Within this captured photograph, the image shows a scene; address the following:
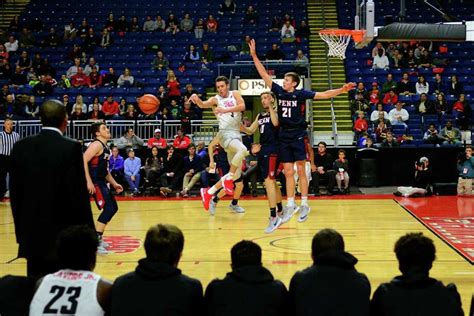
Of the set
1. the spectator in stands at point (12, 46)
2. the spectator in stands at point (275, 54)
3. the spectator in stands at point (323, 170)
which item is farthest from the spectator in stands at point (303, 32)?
the spectator in stands at point (12, 46)

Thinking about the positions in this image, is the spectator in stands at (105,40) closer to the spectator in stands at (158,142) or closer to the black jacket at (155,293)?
the spectator in stands at (158,142)

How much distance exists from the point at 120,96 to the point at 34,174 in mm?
19451

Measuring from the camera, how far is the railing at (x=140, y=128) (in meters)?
22.3

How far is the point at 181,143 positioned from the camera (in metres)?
20.8

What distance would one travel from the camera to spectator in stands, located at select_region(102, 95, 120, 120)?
2309cm

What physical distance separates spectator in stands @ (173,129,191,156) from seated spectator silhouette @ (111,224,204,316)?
51.0ft

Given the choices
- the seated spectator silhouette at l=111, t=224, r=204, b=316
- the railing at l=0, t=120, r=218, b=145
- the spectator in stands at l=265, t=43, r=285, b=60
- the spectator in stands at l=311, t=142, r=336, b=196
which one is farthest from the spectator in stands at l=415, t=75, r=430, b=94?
the seated spectator silhouette at l=111, t=224, r=204, b=316

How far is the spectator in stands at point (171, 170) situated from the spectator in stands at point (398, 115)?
662cm

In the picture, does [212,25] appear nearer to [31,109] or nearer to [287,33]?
[287,33]

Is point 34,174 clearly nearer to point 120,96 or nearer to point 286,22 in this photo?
point 120,96

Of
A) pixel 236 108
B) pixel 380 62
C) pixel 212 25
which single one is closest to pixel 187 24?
pixel 212 25

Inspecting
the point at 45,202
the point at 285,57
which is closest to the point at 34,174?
the point at 45,202

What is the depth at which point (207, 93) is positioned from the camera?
2608 centimetres

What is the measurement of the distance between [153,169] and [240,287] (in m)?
14.8
